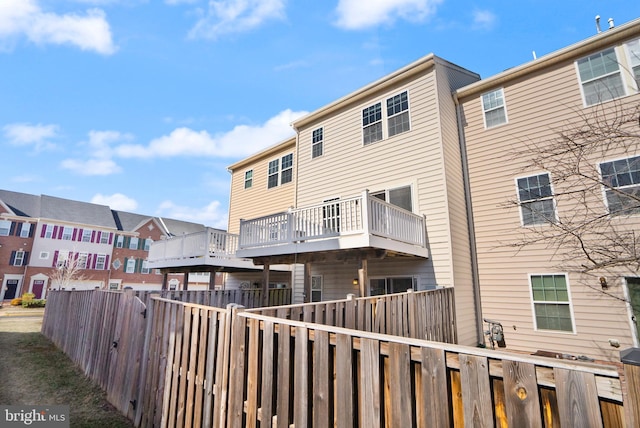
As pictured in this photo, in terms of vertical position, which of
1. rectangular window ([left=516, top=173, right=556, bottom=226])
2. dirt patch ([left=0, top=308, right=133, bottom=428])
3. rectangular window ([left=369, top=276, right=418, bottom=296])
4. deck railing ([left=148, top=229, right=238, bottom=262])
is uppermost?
rectangular window ([left=516, top=173, right=556, bottom=226])

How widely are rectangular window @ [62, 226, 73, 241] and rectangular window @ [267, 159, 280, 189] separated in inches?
1109

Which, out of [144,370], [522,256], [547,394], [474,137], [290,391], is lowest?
[144,370]

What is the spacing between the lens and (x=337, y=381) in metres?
1.96

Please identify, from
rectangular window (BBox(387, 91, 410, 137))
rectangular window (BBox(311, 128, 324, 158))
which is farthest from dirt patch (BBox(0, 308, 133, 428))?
rectangular window (BBox(387, 91, 410, 137))

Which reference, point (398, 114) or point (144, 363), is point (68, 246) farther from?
point (398, 114)

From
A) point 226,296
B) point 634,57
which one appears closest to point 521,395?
point 226,296

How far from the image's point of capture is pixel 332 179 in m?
11.3

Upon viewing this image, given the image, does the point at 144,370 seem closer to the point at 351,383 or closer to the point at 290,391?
the point at 290,391

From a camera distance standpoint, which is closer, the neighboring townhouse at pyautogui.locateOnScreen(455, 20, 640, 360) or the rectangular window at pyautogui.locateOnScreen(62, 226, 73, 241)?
the neighboring townhouse at pyautogui.locateOnScreen(455, 20, 640, 360)

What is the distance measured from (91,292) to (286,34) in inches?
353

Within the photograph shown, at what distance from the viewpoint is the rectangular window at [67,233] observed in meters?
29.6

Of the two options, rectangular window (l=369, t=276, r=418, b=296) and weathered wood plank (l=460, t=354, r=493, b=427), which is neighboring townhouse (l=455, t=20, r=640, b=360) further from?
weathered wood plank (l=460, t=354, r=493, b=427)

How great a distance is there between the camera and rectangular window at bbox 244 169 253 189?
51.3ft

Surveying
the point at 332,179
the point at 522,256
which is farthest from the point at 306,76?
the point at 522,256
